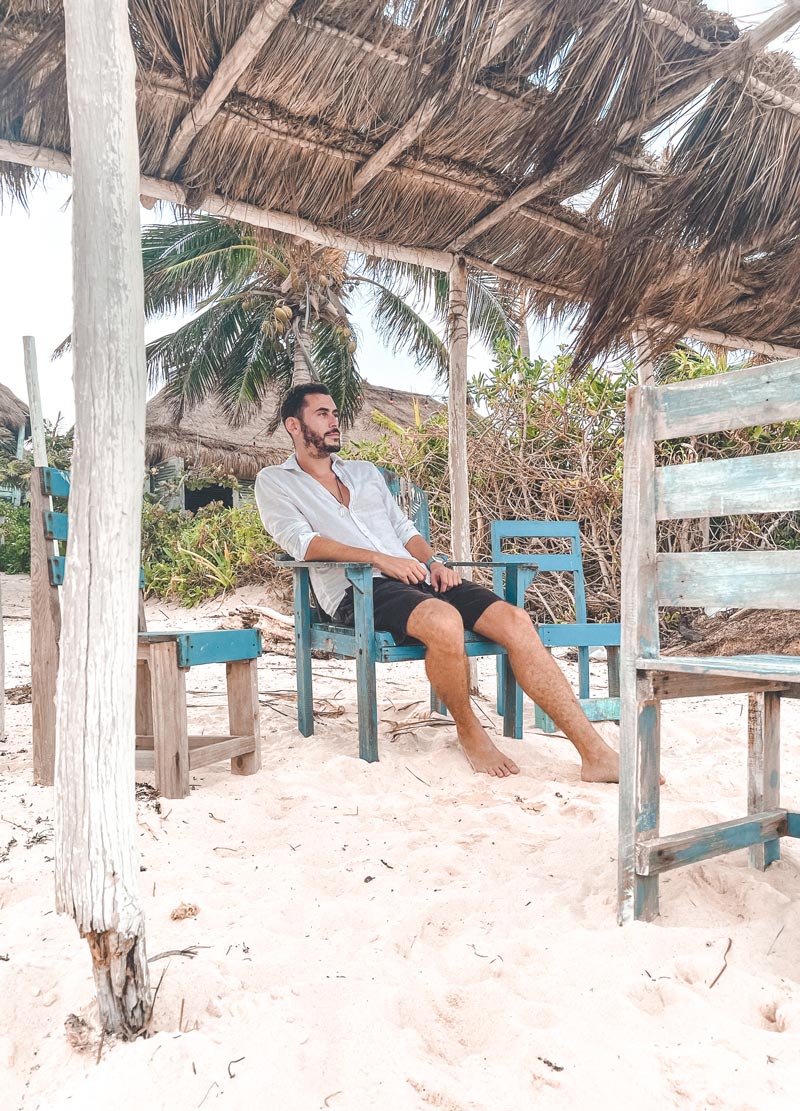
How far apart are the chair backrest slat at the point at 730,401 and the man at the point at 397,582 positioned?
1421mm

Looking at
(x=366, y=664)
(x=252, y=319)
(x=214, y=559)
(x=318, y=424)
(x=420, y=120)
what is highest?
(x=252, y=319)

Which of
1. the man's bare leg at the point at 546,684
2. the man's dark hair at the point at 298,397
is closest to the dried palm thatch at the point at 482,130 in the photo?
the man's dark hair at the point at 298,397

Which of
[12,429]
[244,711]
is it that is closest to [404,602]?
[244,711]

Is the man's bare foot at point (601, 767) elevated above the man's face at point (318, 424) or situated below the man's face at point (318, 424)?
below

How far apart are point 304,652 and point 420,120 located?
96.2 inches

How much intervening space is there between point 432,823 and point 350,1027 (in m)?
1.09

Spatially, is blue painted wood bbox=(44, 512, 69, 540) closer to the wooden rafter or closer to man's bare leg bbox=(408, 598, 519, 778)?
man's bare leg bbox=(408, 598, 519, 778)

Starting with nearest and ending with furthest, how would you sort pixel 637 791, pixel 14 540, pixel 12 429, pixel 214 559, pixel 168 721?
pixel 637 791
pixel 168 721
pixel 214 559
pixel 14 540
pixel 12 429

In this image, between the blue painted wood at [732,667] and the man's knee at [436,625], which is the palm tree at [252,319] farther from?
the blue painted wood at [732,667]

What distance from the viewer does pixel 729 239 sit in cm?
435

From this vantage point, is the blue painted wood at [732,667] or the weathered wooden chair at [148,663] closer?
the blue painted wood at [732,667]

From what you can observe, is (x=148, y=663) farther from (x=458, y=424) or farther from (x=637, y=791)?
(x=458, y=424)

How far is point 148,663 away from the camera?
2615 mm

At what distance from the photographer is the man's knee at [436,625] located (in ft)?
9.50
